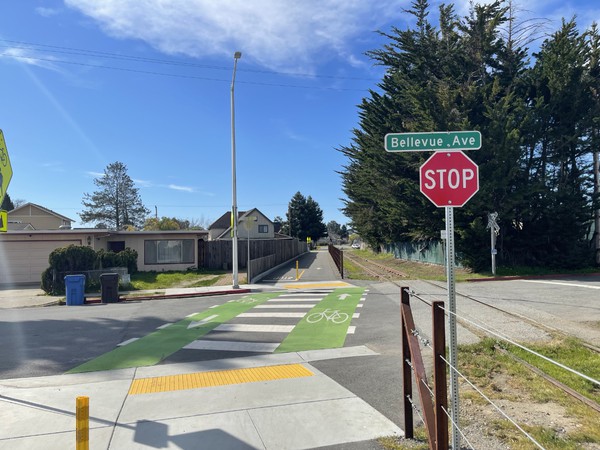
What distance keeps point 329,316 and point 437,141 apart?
309 inches

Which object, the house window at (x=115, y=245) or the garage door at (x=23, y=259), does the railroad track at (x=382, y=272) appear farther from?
the garage door at (x=23, y=259)

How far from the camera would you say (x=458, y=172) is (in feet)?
13.8

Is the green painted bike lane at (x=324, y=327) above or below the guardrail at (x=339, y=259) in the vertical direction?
below

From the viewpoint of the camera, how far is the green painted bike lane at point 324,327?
8220mm

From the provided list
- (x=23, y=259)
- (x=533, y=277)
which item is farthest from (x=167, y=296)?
(x=533, y=277)

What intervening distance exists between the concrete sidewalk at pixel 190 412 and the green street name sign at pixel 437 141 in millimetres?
2865

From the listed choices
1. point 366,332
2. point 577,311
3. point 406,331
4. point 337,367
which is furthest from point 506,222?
point 406,331

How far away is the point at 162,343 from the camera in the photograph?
28.5 feet

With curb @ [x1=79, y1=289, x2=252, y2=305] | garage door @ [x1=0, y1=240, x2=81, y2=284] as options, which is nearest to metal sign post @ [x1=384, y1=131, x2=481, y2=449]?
curb @ [x1=79, y1=289, x2=252, y2=305]

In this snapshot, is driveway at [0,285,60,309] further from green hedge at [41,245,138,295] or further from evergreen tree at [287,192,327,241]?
evergreen tree at [287,192,327,241]

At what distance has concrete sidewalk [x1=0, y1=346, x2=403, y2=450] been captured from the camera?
4090 mm

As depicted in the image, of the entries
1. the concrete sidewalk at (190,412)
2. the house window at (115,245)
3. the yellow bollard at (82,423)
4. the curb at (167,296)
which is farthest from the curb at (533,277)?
the house window at (115,245)

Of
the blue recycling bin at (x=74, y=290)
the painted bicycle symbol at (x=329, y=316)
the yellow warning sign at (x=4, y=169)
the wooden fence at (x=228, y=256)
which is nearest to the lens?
the yellow warning sign at (x=4, y=169)

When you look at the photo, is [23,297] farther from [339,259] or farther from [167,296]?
[339,259]
